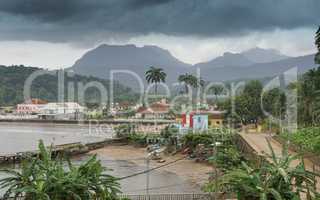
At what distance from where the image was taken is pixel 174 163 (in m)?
46.1

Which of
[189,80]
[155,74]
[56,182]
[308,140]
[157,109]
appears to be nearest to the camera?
[56,182]

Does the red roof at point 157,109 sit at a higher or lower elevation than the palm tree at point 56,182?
higher

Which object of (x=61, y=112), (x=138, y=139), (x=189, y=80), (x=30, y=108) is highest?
(x=189, y=80)

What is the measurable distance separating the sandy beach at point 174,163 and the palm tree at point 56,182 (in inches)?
681

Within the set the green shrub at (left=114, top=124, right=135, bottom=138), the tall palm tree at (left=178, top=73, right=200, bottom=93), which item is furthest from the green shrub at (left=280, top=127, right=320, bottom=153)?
the tall palm tree at (left=178, top=73, right=200, bottom=93)

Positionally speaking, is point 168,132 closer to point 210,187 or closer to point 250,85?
point 250,85

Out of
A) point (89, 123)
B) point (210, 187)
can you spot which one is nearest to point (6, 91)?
point (89, 123)

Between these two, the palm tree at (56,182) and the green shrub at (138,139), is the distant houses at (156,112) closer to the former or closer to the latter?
the green shrub at (138,139)

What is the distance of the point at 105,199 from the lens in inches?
525

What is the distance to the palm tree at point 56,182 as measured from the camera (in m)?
12.5

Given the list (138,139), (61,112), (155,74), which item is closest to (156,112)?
(155,74)

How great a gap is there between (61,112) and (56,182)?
5227 inches

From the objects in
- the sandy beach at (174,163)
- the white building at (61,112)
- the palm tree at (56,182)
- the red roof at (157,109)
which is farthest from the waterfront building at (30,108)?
the palm tree at (56,182)

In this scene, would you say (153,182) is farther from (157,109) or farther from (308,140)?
(157,109)
